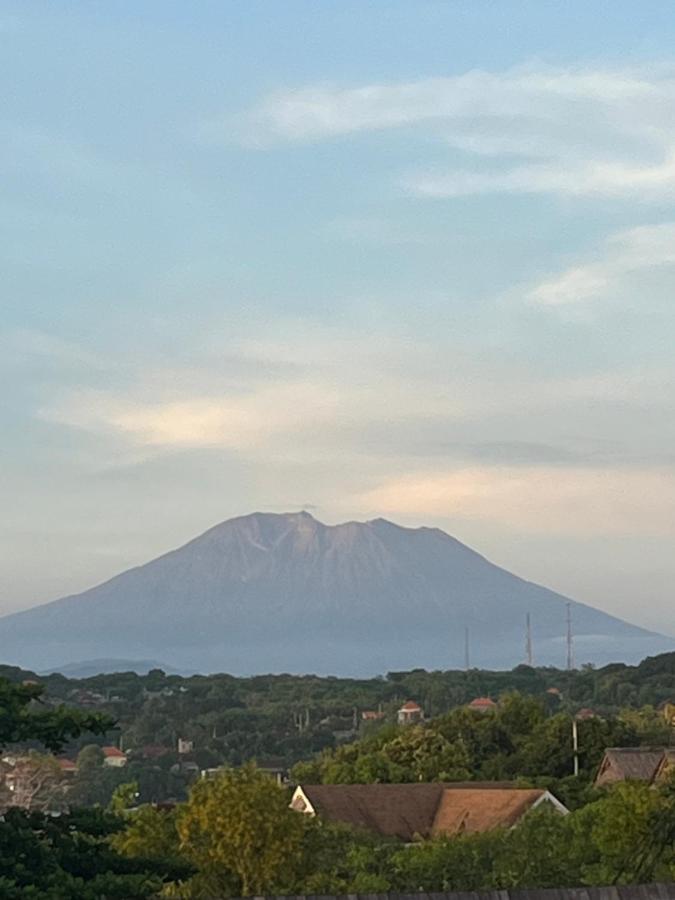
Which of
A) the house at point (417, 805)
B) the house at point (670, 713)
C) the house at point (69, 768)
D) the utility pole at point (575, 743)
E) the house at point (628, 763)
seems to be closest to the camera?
the house at point (670, 713)

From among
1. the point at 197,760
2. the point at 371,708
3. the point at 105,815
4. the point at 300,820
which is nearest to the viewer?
the point at 105,815

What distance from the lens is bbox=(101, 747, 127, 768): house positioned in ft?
380

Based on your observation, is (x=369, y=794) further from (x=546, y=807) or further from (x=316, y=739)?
(x=316, y=739)

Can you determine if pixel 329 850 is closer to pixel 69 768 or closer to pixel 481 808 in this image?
pixel 481 808

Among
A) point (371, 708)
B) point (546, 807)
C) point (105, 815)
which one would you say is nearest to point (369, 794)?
point (546, 807)

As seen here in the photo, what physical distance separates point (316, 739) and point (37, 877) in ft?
364

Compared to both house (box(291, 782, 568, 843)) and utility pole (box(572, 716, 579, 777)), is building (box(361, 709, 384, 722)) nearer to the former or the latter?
utility pole (box(572, 716, 579, 777))

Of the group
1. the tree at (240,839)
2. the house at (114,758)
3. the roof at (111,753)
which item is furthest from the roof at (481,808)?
the roof at (111,753)

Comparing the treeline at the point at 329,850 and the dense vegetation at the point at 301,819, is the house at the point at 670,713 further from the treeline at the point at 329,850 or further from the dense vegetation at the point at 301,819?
the treeline at the point at 329,850

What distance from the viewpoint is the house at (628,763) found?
66.9 metres

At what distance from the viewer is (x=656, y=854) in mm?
9305

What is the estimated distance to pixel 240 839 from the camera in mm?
41594

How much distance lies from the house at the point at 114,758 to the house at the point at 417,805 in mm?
51855

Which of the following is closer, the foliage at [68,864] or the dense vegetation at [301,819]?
the foliage at [68,864]
